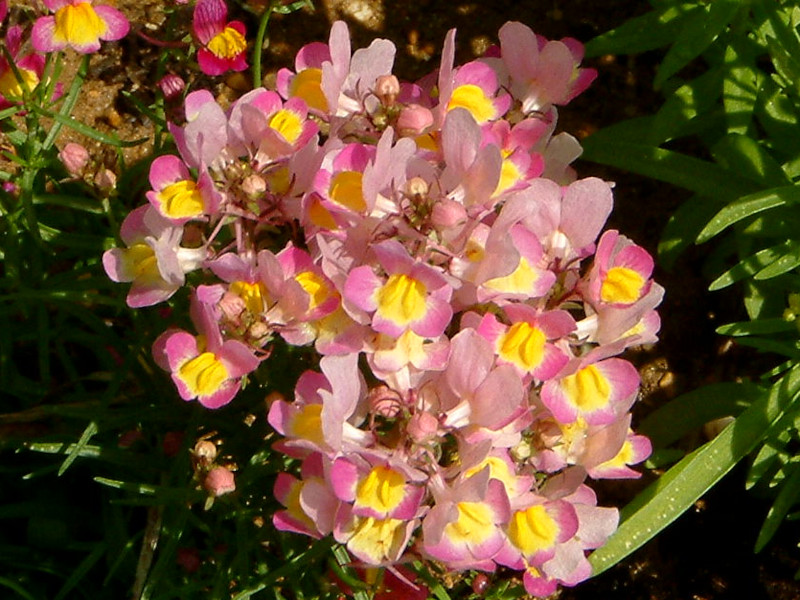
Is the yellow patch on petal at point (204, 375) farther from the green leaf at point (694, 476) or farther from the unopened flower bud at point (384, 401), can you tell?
the green leaf at point (694, 476)

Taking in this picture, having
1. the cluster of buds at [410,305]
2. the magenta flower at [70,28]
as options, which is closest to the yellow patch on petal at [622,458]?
the cluster of buds at [410,305]

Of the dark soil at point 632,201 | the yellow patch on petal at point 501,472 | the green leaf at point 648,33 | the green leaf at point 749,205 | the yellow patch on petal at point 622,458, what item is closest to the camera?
the yellow patch on petal at point 501,472

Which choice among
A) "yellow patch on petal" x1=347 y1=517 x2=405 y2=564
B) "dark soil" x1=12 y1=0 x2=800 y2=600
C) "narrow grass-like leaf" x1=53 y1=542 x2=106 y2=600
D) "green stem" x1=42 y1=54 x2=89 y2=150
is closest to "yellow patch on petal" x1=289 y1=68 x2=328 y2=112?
"green stem" x1=42 y1=54 x2=89 y2=150

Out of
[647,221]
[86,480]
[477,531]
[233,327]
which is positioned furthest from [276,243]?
[647,221]

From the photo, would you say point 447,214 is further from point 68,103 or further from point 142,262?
point 68,103

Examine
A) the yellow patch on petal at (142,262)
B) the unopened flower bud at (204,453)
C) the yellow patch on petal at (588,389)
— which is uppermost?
the yellow patch on petal at (588,389)

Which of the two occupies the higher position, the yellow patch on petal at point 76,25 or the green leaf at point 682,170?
the yellow patch on petal at point 76,25

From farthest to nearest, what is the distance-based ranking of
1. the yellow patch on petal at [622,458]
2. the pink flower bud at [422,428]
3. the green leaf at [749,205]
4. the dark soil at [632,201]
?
the dark soil at [632,201] < the green leaf at [749,205] < the yellow patch on petal at [622,458] < the pink flower bud at [422,428]

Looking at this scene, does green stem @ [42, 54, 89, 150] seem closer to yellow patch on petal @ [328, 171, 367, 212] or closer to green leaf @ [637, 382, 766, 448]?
yellow patch on petal @ [328, 171, 367, 212]

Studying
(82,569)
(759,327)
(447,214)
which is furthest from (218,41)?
(759,327)
